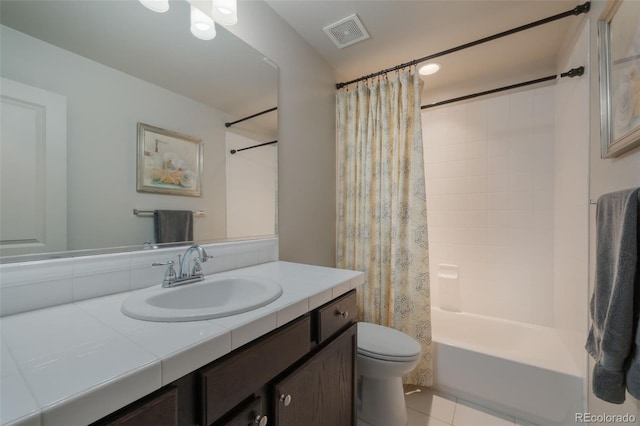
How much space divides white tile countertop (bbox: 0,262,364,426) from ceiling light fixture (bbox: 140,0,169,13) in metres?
1.06

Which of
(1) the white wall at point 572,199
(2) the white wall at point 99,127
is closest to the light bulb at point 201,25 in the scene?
(2) the white wall at point 99,127

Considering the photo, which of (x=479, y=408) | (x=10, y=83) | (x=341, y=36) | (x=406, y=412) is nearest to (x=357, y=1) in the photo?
(x=341, y=36)

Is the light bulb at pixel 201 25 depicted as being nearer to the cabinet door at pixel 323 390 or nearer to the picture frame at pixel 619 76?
the cabinet door at pixel 323 390

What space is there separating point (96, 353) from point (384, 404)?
1415mm

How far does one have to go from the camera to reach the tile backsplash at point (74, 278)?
0.66 metres

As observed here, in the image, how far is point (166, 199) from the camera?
3.28 ft

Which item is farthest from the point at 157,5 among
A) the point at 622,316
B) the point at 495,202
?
the point at 495,202

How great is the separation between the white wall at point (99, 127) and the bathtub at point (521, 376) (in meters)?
1.82

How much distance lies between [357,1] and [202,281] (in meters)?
1.61

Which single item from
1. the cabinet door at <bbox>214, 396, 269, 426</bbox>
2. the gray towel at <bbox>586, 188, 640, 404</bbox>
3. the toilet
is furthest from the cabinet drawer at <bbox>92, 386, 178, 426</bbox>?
the gray towel at <bbox>586, 188, 640, 404</bbox>

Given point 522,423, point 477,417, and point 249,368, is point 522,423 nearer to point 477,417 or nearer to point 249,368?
point 477,417

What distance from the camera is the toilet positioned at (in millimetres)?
1285

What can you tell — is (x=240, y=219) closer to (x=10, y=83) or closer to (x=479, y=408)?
(x=10, y=83)

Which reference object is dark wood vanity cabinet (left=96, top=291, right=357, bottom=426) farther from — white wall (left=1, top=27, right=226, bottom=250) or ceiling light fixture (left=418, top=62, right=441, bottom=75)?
ceiling light fixture (left=418, top=62, right=441, bottom=75)
